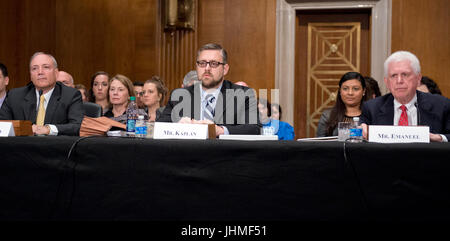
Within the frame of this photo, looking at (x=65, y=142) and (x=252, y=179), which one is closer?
(x=252, y=179)

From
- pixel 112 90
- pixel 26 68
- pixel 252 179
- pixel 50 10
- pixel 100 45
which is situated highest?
pixel 50 10

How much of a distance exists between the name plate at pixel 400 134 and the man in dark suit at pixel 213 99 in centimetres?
93

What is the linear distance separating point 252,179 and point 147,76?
4017 millimetres

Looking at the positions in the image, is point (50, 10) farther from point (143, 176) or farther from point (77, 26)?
point (143, 176)

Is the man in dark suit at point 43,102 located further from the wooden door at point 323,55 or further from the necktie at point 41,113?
the wooden door at point 323,55

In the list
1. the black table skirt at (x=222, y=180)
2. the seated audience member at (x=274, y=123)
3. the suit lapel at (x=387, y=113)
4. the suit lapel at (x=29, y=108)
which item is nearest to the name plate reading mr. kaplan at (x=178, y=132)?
the black table skirt at (x=222, y=180)

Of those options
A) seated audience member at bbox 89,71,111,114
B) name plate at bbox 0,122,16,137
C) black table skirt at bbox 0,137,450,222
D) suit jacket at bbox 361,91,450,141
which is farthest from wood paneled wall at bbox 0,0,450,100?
black table skirt at bbox 0,137,450,222

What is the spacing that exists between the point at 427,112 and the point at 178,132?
1.40 m

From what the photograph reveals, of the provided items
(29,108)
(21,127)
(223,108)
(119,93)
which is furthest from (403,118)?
(119,93)

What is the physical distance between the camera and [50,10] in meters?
5.54
